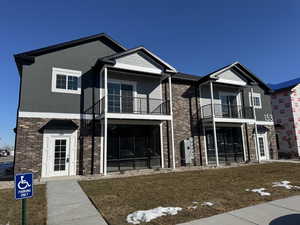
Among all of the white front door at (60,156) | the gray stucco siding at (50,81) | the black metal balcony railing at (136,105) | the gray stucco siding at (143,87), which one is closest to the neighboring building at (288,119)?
the black metal balcony railing at (136,105)

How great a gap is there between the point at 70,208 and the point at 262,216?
5039mm

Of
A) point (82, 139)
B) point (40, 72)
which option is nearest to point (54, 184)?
point (82, 139)

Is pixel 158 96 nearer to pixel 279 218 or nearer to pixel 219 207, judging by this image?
pixel 219 207

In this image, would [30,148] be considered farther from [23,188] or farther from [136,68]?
[23,188]

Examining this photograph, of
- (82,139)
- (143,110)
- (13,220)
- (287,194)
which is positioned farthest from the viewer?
(143,110)

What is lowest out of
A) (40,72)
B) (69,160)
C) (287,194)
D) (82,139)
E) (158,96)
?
(287,194)

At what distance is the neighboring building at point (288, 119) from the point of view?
776 inches

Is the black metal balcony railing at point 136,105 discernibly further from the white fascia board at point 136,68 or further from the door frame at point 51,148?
the door frame at point 51,148

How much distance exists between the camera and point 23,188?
3.53 metres

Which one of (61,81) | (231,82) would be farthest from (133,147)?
(231,82)

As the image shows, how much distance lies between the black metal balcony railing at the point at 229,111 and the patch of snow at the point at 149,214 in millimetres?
11922

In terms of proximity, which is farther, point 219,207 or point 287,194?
point 287,194

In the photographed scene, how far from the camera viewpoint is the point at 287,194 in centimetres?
639

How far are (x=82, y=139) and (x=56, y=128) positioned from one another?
159 cm
